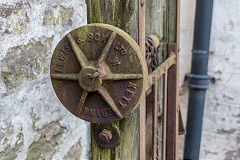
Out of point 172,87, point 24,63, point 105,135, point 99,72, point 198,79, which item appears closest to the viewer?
point 99,72

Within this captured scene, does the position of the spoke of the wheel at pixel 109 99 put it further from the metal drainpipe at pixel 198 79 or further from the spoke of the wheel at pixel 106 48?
the metal drainpipe at pixel 198 79

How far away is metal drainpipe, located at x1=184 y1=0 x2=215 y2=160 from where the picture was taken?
1.95m

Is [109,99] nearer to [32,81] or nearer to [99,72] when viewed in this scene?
[99,72]

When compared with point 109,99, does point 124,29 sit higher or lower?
higher

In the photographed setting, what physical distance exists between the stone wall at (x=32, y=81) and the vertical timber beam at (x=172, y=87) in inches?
19.0

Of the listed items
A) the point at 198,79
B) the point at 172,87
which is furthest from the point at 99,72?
the point at 198,79

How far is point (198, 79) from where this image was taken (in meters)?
2.06

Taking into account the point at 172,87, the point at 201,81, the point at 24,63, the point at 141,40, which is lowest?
the point at 201,81

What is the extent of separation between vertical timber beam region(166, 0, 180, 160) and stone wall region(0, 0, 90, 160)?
48cm

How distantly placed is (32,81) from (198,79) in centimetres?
130

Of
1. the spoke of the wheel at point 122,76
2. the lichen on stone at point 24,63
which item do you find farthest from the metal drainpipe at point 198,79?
the spoke of the wheel at point 122,76

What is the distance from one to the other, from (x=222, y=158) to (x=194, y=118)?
0.43 meters

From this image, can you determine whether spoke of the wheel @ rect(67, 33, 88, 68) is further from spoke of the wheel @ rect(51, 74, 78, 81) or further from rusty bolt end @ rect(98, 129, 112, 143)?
rusty bolt end @ rect(98, 129, 112, 143)

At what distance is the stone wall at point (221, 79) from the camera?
78.2 inches
